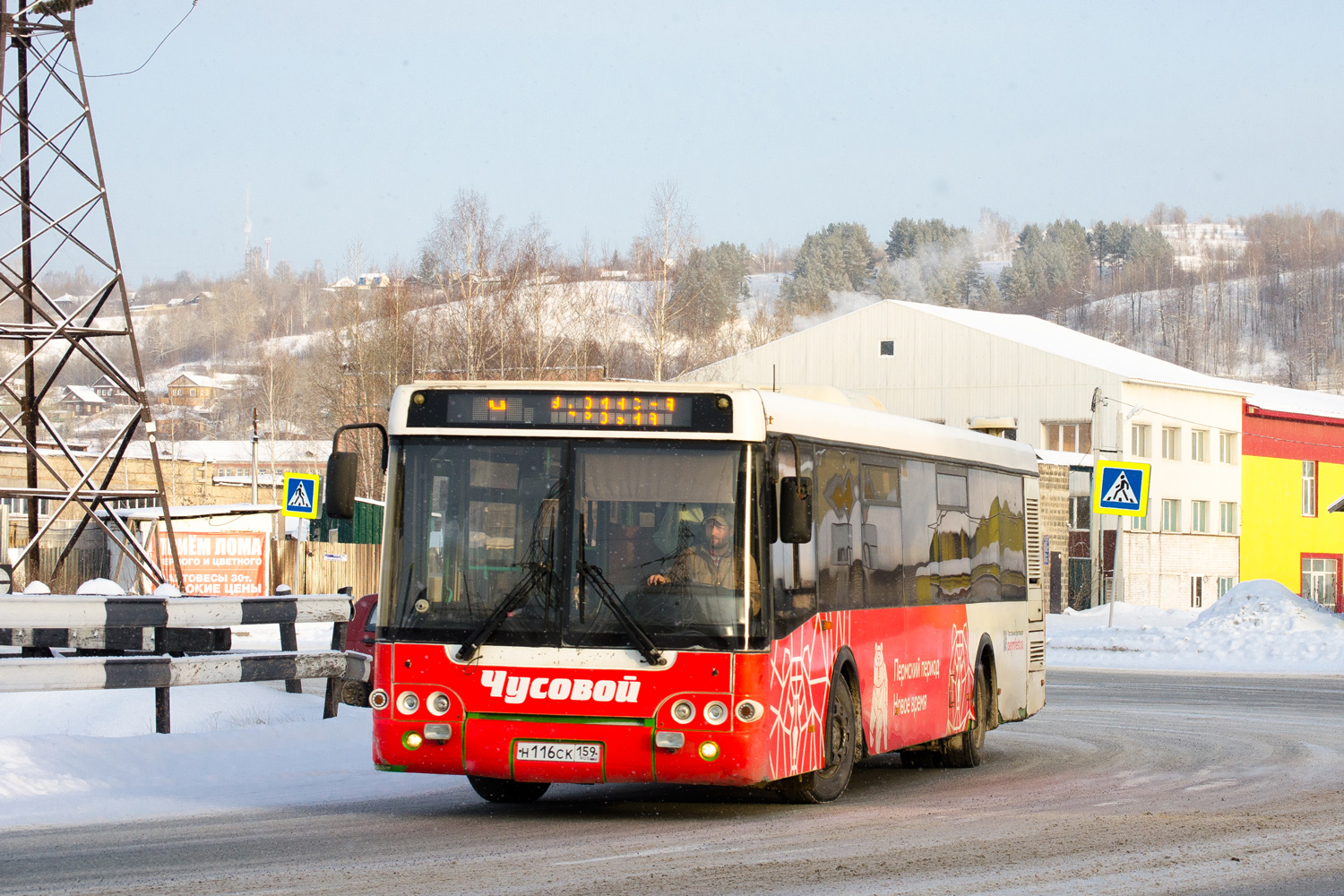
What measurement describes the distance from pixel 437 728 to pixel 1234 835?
4422 millimetres

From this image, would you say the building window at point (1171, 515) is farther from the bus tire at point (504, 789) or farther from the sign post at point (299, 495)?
the bus tire at point (504, 789)

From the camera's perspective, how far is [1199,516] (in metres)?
65.2

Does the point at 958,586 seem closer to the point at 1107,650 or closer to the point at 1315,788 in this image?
the point at 1315,788

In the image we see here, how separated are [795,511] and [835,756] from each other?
2.07 m

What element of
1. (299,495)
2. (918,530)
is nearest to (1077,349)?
(299,495)

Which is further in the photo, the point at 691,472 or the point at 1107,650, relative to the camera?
the point at 1107,650

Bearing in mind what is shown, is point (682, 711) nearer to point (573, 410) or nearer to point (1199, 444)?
point (573, 410)

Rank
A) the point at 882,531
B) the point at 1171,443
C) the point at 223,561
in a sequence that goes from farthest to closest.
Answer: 1. the point at 1171,443
2. the point at 223,561
3. the point at 882,531

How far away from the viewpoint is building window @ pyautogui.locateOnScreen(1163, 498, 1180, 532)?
63.4 metres

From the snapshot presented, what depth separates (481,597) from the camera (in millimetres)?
9914

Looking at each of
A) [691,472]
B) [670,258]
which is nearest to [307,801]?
[691,472]

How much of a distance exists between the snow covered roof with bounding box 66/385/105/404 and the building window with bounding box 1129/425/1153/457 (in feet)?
328

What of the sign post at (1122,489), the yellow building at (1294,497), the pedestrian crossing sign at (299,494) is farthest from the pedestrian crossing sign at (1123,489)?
the yellow building at (1294,497)

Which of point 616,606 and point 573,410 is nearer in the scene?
point 616,606
